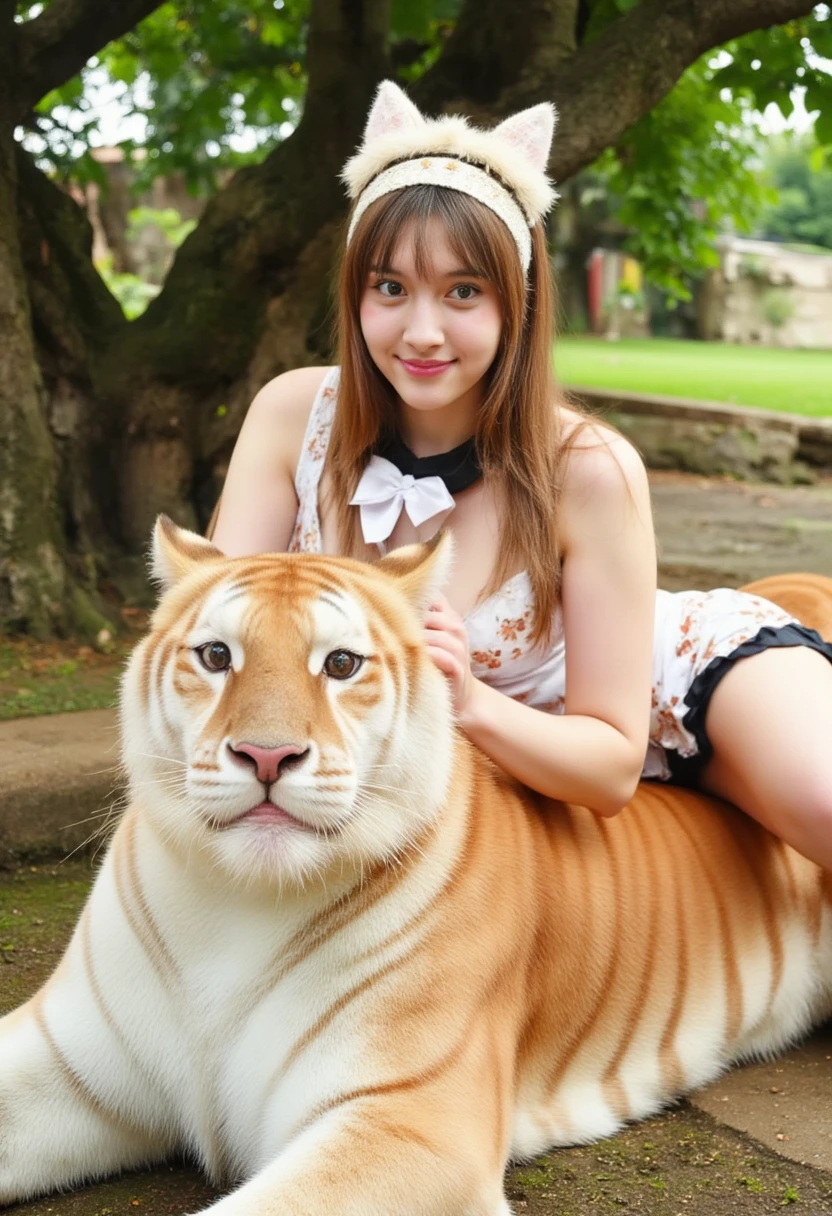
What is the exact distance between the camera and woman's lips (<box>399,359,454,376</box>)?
2.63 metres

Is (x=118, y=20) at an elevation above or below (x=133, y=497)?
above

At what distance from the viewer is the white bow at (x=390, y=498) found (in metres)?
2.73

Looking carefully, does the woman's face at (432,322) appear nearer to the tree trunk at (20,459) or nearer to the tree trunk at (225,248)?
the tree trunk at (20,459)

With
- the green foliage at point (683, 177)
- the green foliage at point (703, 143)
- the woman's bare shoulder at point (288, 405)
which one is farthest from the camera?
the green foliage at point (683, 177)

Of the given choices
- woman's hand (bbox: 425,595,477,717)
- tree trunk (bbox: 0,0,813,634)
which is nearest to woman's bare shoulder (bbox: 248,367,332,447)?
woman's hand (bbox: 425,595,477,717)

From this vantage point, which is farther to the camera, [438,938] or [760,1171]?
[760,1171]

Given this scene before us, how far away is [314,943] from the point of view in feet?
6.86

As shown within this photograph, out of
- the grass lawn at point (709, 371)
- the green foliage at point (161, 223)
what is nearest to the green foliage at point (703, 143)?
the grass lawn at point (709, 371)

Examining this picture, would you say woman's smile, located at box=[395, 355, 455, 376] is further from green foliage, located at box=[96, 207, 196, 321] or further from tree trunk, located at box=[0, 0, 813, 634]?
green foliage, located at box=[96, 207, 196, 321]

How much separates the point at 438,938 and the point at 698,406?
Answer: 10150 millimetres

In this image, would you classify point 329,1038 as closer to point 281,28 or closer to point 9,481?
point 9,481

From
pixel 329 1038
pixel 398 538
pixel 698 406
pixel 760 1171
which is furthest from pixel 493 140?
pixel 698 406

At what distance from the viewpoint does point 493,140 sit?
8.96ft

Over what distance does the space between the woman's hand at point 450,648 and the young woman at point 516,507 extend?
0.15 metres
